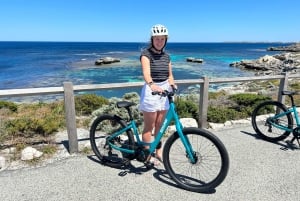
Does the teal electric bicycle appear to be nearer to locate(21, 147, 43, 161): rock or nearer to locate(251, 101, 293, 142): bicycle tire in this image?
locate(21, 147, 43, 161): rock

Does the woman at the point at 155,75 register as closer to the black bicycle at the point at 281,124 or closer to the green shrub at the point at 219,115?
the black bicycle at the point at 281,124

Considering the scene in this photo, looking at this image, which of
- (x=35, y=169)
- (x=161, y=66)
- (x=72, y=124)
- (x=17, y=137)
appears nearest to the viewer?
(x=161, y=66)

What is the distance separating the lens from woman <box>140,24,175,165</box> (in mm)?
3154

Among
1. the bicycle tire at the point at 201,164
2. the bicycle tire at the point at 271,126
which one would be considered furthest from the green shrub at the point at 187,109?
the bicycle tire at the point at 201,164

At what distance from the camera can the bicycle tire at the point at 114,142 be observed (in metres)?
3.59

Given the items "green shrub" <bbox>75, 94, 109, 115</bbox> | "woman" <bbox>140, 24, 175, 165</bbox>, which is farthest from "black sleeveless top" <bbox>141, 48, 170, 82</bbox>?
"green shrub" <bbox>75, 94, 109, 115</bbox>

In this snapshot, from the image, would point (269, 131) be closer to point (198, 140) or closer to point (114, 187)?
point (198, 140)

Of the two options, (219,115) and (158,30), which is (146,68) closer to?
(158,30)

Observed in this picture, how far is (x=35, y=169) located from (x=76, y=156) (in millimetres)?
598

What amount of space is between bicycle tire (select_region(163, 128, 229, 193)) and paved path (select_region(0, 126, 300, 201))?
0.36 ft

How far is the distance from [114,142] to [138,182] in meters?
0.73

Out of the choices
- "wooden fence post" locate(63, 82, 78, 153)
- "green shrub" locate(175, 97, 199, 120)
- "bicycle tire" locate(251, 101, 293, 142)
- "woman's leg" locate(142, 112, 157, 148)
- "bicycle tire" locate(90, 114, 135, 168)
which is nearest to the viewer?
"woman's leg" locate(142, 112, 157, 148)

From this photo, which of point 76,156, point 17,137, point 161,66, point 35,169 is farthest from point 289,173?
point 17,137

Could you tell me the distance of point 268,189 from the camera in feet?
10.2
